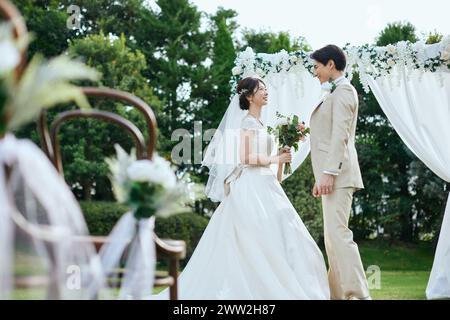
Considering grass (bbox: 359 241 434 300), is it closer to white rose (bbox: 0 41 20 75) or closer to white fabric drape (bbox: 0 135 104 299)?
white fabric drape (bbox: 0 135 104 299)

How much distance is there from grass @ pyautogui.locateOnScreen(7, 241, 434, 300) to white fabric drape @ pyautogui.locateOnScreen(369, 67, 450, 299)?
1.16 meters

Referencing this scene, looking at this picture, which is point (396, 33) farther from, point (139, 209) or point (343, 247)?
point (139, 209)

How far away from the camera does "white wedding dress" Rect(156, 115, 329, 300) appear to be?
5.36 metres

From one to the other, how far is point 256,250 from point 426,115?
2.41 m

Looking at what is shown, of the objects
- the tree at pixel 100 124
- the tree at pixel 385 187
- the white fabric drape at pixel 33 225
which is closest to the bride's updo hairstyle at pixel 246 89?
the white fabric drape at pixel 33 225

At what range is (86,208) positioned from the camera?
12.3 metres

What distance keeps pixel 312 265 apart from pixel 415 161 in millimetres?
9747

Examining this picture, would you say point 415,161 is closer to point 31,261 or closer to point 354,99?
point 354,99

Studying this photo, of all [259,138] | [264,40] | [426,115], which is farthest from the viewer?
[264,40]

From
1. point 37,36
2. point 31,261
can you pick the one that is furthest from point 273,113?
point 37,36

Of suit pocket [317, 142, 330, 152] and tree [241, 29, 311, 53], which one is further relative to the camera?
tree [241, 29, 311, 53]

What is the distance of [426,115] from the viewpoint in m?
6.89

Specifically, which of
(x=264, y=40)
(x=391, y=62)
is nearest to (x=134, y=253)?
(x=391, y=62)

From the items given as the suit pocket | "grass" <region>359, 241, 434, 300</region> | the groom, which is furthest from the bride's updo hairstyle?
"grass" <region>359, 241, 434, 300</region>
